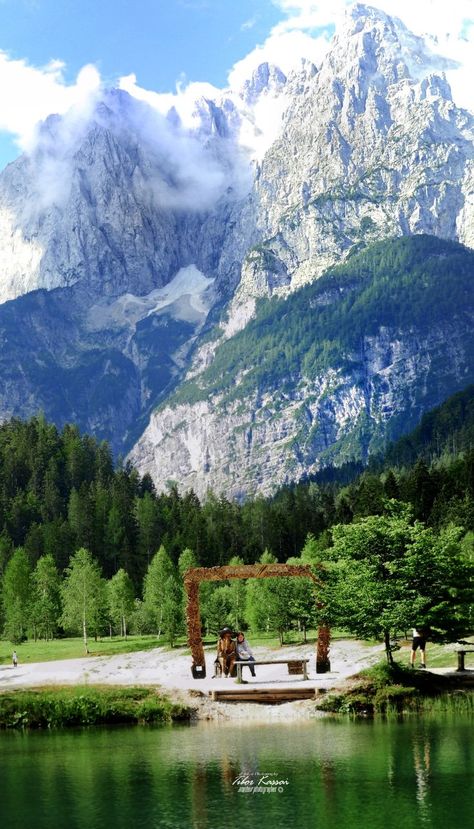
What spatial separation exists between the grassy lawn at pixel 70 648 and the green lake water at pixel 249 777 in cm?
4516

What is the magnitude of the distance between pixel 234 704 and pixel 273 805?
23382mm

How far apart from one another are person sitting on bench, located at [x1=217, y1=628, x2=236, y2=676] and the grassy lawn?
30.2 m

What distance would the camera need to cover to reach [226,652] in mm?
75438

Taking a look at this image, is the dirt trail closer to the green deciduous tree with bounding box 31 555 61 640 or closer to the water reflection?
the water reflection

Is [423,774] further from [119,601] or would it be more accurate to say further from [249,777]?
[119,601]

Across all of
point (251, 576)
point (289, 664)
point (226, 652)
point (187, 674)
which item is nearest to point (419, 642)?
point (289, 664)

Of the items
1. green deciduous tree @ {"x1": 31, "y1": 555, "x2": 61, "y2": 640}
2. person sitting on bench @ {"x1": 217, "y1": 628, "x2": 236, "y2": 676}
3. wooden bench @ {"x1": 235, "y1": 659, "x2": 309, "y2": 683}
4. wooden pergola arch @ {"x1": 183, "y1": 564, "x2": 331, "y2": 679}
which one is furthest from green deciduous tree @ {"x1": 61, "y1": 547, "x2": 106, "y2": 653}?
wooden bench @ {"x1": 235, "y1": 659, "x2": 309, "y2": 683}

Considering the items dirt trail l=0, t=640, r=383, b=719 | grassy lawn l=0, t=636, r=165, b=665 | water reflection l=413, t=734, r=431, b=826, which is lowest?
water reflection l=413, t=734, r=431, b=826

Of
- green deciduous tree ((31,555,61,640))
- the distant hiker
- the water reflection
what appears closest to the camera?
the water reflection

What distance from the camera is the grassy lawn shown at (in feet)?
342

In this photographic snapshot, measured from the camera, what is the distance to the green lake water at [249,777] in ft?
130

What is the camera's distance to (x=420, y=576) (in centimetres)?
6919

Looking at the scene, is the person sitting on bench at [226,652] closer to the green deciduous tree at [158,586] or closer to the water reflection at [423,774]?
the water reflection at [423,774]

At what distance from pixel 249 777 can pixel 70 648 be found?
7156cm
